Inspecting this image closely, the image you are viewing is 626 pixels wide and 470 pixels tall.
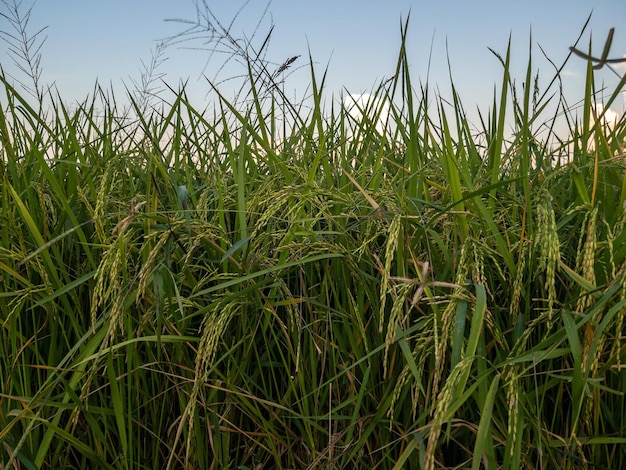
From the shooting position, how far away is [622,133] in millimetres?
1904

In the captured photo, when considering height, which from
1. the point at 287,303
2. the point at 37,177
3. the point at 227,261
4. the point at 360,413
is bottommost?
the point at 360,413

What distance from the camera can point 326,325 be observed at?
4.71 feet

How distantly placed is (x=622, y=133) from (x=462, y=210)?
81 centimetres

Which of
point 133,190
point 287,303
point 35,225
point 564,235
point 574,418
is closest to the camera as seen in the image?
point 574,418

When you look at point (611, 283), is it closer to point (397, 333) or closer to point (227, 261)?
point (397, 333)

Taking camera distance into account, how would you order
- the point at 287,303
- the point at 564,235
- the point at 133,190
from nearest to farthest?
the point at 287,303 < the point at 564,235 < the point at 133,190

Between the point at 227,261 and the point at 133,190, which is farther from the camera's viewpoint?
the point at 133,190

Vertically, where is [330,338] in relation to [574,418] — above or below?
above

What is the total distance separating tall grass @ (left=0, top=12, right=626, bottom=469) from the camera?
1.26 metres

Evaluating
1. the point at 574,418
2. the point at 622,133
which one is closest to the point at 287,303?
the point at 574,418

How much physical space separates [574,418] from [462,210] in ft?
1.53

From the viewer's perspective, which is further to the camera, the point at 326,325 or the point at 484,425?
the point at 326,325

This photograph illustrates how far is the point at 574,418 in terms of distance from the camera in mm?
1216

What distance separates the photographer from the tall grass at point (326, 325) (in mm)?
1256
